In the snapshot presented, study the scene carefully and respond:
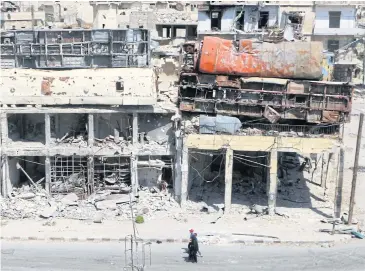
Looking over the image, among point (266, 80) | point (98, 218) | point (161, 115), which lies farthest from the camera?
point (161, 115)

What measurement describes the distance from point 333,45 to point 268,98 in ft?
91.5

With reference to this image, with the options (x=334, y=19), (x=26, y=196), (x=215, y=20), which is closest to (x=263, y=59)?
(x=26, y=196)

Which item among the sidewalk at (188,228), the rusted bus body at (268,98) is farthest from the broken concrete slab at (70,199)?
the rusted bus body at (268,98)

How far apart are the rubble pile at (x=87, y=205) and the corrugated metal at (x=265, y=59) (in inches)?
345

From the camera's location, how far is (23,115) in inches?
1497

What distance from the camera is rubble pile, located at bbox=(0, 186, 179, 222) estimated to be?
34.0 meters

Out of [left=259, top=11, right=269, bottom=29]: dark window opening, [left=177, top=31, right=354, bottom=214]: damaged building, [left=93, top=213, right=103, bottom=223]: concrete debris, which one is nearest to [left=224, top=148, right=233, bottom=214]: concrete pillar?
[left=177, top=31, right=354, bottom=214]: damaged building

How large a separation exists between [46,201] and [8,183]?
9.15 feet

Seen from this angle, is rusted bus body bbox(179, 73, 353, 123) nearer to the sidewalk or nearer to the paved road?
the sidewalk

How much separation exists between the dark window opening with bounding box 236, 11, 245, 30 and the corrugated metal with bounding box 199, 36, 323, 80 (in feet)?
54.3

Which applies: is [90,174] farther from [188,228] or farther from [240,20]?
[240,20]

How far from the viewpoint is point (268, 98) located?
Answer: 34875mm

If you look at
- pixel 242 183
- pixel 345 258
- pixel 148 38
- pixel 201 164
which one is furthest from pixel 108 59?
pixel 345 258

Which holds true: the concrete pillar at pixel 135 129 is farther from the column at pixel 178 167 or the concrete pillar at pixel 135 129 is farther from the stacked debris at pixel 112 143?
the column at pixel 178 167
